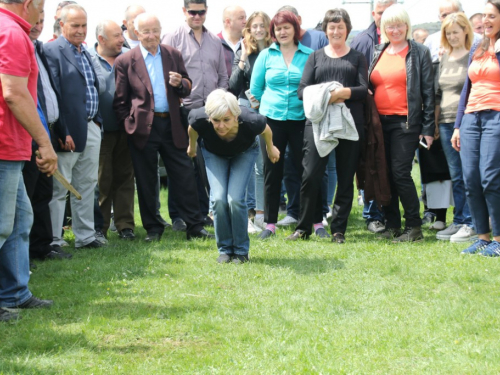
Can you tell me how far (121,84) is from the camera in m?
8.55

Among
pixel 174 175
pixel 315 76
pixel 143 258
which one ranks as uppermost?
pixel 315 76

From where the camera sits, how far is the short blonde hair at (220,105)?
264 inches

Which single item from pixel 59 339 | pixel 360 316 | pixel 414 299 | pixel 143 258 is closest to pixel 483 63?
pixel 414 299

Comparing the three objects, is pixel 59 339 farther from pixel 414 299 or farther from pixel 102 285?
pixel 414 299

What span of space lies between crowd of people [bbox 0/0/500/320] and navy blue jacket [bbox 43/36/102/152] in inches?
0.6

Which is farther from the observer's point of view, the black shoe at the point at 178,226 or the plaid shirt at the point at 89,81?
the black shoe at the point at 178,226

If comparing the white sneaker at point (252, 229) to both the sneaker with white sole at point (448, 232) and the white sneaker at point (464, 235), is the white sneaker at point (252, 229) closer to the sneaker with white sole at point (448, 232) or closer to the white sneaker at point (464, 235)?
the sneaker with white sole at point (448, 232)

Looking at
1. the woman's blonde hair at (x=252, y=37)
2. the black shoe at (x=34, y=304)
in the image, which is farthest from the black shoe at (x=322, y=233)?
the black shoe at (x=34, y=304)

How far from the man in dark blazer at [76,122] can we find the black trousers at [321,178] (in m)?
2.34

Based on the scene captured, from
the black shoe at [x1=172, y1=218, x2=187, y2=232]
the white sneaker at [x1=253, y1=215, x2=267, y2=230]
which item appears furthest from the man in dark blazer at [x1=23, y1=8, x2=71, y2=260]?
the white sneaker at [x1=253, y1=215, x2=267, y2=230]

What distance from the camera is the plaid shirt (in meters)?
8.12

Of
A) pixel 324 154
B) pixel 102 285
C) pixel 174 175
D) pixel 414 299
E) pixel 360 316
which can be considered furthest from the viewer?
pixel 174 175

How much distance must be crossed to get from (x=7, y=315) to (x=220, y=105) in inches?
102

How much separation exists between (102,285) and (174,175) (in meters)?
2.51
